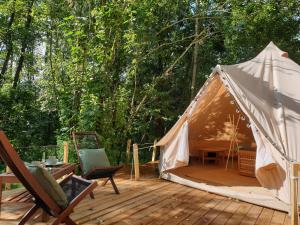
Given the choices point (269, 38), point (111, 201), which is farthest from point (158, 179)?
point (269, 38)

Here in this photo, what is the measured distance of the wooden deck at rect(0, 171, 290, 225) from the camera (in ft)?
11.9

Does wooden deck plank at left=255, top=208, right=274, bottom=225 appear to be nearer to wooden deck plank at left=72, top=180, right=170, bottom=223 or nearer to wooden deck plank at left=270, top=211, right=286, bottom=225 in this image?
wooden deck plank at left=270, top=211, right=286, bottom=225

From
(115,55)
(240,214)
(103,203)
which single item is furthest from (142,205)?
(115,55)

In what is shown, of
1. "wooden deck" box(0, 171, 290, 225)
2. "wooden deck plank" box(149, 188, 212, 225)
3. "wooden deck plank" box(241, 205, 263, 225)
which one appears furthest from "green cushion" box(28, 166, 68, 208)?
"wooden deck plank" box(241, 205, 263, 225)

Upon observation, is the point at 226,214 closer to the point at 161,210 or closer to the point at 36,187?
the point at 161,210

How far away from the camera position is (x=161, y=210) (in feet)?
13.3

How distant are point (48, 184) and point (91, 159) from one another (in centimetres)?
192

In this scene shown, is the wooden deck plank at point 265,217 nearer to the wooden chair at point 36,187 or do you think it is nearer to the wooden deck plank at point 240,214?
the wooden deck plank at point 240,214

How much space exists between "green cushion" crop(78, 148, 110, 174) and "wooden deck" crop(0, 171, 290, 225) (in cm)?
43

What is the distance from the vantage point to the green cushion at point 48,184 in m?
2.63

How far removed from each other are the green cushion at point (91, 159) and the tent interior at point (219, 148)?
159 cm

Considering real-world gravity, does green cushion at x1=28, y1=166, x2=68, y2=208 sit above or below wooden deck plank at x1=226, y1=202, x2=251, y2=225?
above

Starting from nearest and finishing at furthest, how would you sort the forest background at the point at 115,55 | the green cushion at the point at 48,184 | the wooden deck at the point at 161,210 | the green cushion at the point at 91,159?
the green cushion at the point at 48,184
the wooden deck at the point at 161,210
the green cushion at the point at 91,159
the forest background at the point at 115,55

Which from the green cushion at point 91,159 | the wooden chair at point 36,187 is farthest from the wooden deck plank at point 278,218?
the green cushion at point 91,159
